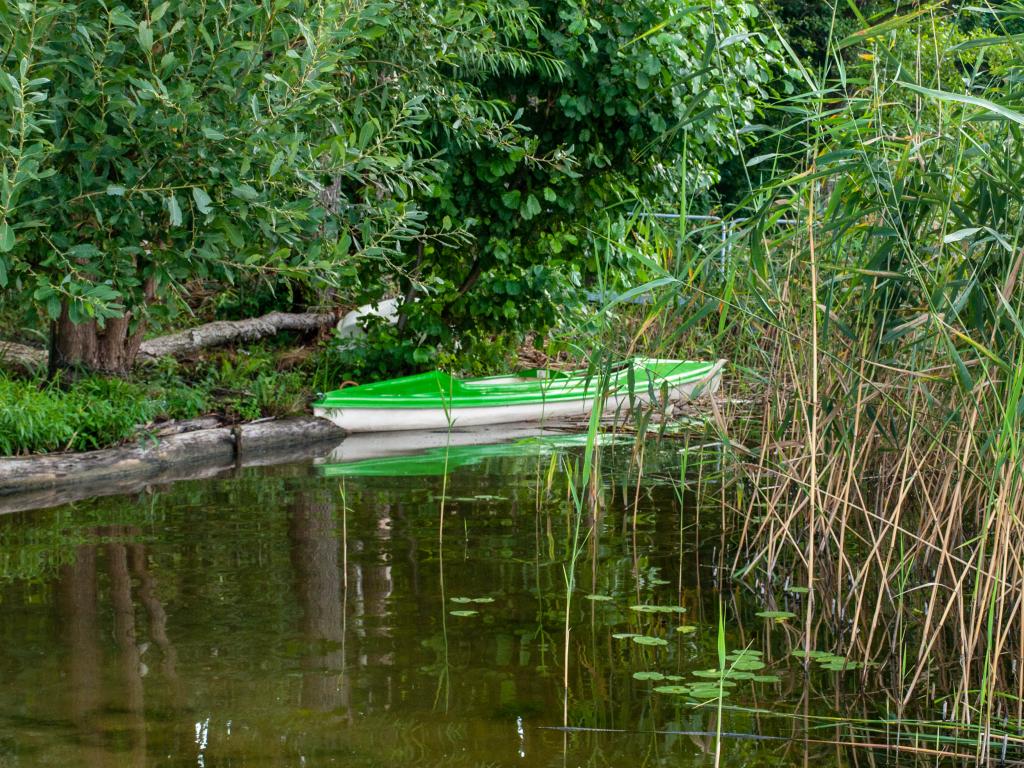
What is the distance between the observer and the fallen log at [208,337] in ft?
30.9

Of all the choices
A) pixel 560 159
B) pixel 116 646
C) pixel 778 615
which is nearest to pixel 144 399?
pixel 560 159

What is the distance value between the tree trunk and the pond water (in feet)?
6.92

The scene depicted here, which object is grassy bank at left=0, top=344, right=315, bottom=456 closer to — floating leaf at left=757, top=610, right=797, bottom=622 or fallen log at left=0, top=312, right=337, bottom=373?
fallen log at left=0, top=312, right=337, bottom=373

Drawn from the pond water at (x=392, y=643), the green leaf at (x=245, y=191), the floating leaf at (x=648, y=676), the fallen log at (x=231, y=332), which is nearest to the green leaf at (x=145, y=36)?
the green leaf at (x=245, y=191)

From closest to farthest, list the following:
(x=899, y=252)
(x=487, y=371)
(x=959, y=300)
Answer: (x=959, y=300), (x=899, y=252), (x=487, y=371)

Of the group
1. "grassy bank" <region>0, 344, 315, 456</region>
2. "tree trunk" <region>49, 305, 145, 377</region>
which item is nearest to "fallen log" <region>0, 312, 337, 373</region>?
"grassy bank" <region>0, 344, 315, 456</region>

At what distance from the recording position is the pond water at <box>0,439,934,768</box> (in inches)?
141

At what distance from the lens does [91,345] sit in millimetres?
8859

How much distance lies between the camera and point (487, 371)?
11.3 metres

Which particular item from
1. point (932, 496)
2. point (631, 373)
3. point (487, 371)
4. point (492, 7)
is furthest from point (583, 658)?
point (487, 371)

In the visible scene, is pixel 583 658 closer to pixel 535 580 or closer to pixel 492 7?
pixel 535 580

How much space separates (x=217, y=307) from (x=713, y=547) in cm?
794

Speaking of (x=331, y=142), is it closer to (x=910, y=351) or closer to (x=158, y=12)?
(x=158, y=12)

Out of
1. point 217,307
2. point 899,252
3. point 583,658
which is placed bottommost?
point 583,658
